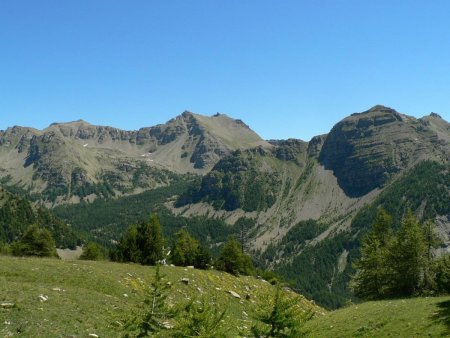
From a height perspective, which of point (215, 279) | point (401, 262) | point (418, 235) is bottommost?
point (215, 279)

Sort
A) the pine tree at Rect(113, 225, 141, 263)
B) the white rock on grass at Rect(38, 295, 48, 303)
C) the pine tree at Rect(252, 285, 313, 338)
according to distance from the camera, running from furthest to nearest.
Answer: the pine tree at Rect(113, 225, 141, 263) < the white rock on grass at Rect(38, 295, 48, 303) < the pine tree at Rect(252, 285, 313, 338)

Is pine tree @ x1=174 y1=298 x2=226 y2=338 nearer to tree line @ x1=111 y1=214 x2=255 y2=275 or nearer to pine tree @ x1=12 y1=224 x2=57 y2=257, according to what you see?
tree line @ x1=111 y1=214 x2=255 y2=275

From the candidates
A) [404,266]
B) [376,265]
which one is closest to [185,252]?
[376,265]

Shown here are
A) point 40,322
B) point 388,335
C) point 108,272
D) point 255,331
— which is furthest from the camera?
point 108,272

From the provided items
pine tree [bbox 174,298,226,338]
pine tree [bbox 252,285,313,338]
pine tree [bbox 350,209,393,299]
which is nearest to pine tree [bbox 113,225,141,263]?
pine tree [bbox 350,209,393,299]

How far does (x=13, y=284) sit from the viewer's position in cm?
3136

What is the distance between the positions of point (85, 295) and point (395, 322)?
25.7 metres

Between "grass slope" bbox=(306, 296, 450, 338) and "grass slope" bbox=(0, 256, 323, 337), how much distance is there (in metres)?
8.15

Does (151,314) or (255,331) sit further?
(151,314)

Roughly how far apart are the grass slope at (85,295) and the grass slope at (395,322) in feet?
26.7

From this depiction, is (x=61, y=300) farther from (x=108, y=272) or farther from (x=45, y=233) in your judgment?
(x=45, y=233)

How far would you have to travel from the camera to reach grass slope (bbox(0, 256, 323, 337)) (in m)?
24.1

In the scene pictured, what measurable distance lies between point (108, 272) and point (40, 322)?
18.9 m

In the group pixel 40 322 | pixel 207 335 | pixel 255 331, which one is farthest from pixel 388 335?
pixel 40 322
